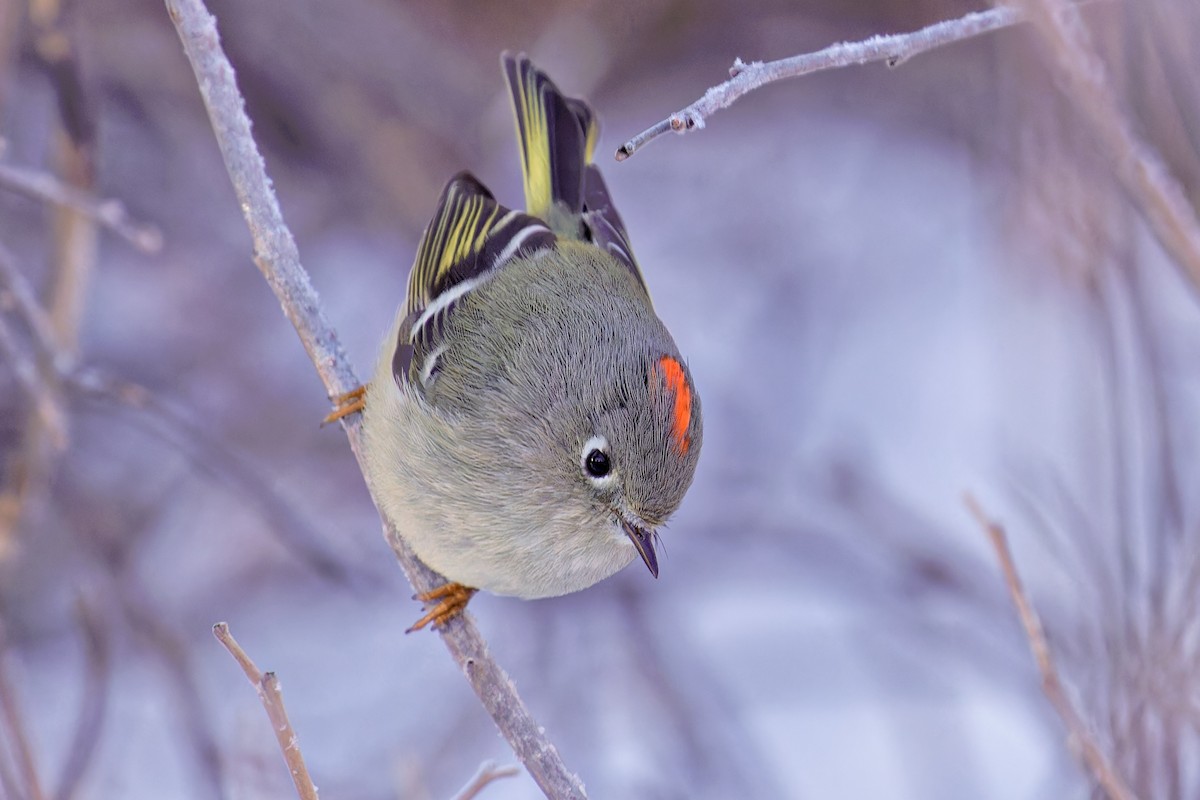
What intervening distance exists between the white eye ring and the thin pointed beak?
0.27ft

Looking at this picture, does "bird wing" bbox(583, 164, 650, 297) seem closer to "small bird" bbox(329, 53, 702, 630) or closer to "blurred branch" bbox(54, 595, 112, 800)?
"small bird" bbox(329, 53, 702, 630)

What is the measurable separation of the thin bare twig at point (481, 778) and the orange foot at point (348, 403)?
98 centimetres

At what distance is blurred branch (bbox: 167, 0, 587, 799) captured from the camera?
1785 millimetres

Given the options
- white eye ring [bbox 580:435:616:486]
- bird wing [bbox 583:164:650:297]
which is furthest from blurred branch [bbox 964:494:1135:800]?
bird wing [bbox 583:164:650:297]

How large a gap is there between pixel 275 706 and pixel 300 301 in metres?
1.01

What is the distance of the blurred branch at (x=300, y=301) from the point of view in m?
1.79

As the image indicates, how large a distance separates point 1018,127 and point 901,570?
154 cm

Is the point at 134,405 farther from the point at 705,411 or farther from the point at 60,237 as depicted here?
the point at 705,411

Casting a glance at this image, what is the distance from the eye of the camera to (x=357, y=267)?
428 cm

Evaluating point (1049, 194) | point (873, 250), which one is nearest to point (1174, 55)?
point (1049, 194)

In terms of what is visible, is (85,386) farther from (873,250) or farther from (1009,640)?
(873,250)

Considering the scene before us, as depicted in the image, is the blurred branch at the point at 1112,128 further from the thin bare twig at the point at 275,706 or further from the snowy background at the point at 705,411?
the snowy background at the point at 705,411

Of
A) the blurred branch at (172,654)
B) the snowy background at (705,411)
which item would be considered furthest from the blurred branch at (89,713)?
the snowy background at (705,411)

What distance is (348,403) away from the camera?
227 centimetres
